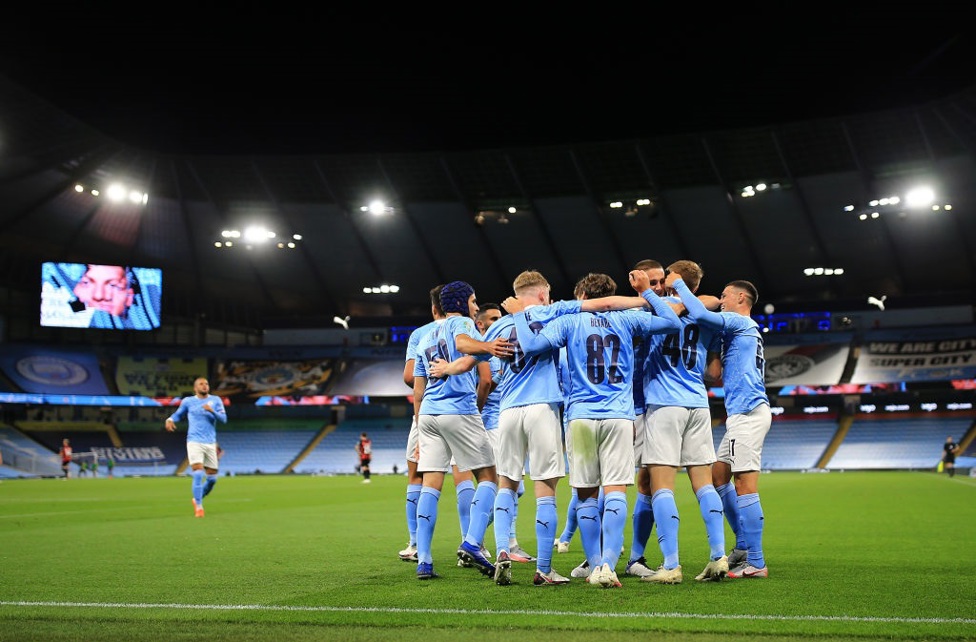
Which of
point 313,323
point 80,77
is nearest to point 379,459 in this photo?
point 313,323

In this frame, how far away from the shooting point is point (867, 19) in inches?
1286

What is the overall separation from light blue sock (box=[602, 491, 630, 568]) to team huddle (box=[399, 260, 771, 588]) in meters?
0.01

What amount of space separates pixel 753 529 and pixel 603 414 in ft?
6.38

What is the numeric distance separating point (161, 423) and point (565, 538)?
52.8 meters

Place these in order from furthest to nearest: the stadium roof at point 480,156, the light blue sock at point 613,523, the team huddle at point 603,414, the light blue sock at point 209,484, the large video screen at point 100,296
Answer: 1. the large video screen at point 100,296
2. the stadium roof at point 480,156
3. the light blue sock at point 209,484
4. the team huddle at point 603,414
5. the light blue sock at point 613,523

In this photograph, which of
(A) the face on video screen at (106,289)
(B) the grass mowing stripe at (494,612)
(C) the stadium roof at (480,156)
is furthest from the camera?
(A) the face on video screen at (106,289)

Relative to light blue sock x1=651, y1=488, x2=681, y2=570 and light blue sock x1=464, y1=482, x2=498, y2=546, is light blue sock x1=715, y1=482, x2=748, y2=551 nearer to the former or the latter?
light blue sock x1=651, y1=488, x2=681, y2=570

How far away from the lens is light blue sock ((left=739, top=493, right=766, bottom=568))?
786cm

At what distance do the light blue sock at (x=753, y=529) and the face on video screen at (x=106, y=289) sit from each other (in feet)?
162

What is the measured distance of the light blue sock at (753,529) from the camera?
309 inches

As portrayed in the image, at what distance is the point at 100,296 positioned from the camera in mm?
50562

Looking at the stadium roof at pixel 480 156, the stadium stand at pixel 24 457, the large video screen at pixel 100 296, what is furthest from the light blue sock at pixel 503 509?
the large video screen at pixel 100 296

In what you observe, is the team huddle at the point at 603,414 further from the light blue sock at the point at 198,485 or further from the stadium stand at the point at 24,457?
the stadium stand at the point at 24,457

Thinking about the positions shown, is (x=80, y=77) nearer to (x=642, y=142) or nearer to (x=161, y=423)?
(x=642, y=142)
